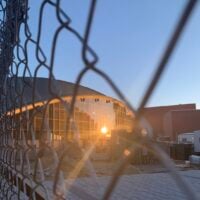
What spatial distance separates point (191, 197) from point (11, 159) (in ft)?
3.78

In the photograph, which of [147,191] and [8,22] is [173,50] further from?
[147,191]

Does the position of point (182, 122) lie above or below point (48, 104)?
above

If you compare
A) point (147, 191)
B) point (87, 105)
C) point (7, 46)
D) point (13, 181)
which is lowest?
point (147, 191)

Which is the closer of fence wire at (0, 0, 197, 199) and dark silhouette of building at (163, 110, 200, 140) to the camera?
fence wire at (0, 0, 197, 199)

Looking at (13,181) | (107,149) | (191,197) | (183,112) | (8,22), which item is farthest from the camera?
(183,112)

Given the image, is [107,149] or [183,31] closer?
[183,31]

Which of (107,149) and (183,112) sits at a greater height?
(183,112)

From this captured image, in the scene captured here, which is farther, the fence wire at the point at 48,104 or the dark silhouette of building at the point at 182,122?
the dark silhouette of building at the point at 182,122

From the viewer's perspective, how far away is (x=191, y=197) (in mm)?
243

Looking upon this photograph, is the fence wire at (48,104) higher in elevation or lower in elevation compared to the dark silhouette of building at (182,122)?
lower

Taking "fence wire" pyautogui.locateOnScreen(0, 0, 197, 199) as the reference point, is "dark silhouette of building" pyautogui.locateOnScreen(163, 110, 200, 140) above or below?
above

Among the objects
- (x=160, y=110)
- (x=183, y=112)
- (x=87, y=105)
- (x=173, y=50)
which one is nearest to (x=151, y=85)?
(x=173, y=50)

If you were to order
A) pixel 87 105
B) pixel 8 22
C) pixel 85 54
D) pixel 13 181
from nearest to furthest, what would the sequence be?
pixel 85 54 → pixel 8 22 → pixel 13 181 → pixel 87 105

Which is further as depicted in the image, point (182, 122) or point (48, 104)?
point (182, 122)
